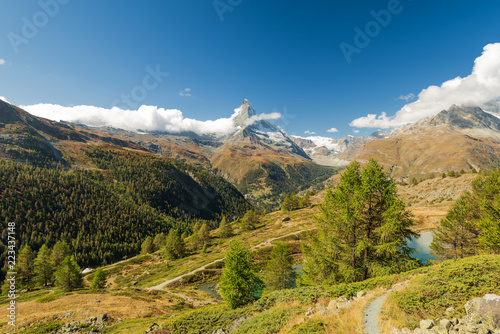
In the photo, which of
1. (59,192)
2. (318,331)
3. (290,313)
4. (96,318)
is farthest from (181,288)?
(59,192)

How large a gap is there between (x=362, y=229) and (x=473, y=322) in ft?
39.6

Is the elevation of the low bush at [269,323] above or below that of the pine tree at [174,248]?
above

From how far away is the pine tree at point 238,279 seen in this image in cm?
2894

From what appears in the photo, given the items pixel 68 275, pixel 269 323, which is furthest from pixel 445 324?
pixel 68 275

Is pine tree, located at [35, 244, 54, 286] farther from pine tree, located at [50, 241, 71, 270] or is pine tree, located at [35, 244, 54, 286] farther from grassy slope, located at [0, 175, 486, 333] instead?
grassy slope, located at [0, 175, 486, 333]

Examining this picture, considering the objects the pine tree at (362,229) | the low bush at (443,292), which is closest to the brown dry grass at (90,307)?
the pine tree at (362,229)

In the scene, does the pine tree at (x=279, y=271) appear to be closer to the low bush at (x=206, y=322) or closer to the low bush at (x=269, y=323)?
the low bush at (x=206, y=322)

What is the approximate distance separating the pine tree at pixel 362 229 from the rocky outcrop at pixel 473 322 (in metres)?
8.25

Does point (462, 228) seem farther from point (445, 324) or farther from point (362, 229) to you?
point (445, 324)

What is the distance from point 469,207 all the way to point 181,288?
8030 centimetres

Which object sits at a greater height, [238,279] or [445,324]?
[445,324]

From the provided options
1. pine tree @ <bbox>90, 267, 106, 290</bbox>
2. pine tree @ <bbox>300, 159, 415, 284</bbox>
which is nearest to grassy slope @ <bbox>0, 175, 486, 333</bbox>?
pine tree @ <bbox>300, 159, 415, 284</bbox>

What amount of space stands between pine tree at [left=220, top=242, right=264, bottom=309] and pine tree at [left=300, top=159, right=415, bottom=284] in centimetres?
1308

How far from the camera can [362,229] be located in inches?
783
